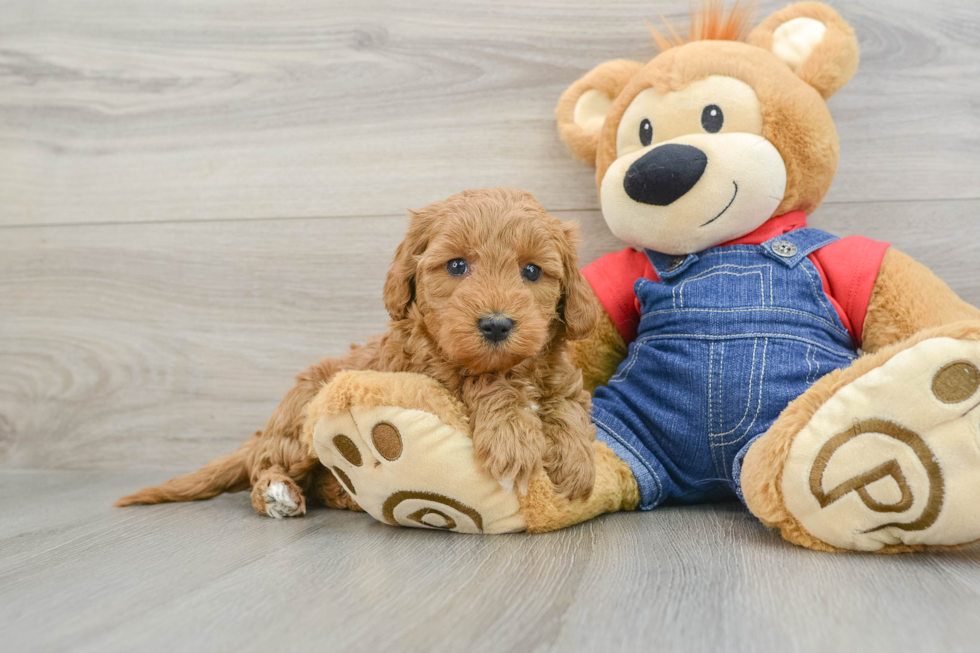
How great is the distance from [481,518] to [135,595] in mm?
408

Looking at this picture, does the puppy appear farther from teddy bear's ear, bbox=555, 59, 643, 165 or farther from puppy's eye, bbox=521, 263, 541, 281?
teddy bear's ear, bbox=555, 59, 643, 165

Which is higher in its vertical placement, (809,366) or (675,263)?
(675,263)

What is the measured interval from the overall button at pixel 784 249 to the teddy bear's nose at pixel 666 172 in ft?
0.56

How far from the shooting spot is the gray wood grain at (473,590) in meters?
0.60

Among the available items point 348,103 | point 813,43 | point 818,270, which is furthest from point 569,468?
point 348,103

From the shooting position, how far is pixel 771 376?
3.34ft

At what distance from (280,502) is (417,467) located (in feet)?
1.06

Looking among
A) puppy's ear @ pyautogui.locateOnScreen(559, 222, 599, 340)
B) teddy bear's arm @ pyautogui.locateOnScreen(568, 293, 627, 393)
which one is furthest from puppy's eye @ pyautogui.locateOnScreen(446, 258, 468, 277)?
teddy bear's arm @ pyautogui.locateOnScreen(568, 293, 627, 393)

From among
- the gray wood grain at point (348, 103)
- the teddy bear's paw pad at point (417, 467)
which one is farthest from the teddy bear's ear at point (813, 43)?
the teddy bear's paw pad at point (417, 467)

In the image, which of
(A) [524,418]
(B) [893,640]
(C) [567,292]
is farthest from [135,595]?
(B) [893,640]

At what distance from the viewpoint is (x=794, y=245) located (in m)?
1.11

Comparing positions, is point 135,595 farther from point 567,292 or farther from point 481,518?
point 567,292

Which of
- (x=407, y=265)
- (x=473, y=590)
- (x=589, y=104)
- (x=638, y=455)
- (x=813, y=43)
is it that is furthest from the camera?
(x=589, y=104)

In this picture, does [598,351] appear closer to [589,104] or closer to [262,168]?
[589,104]
